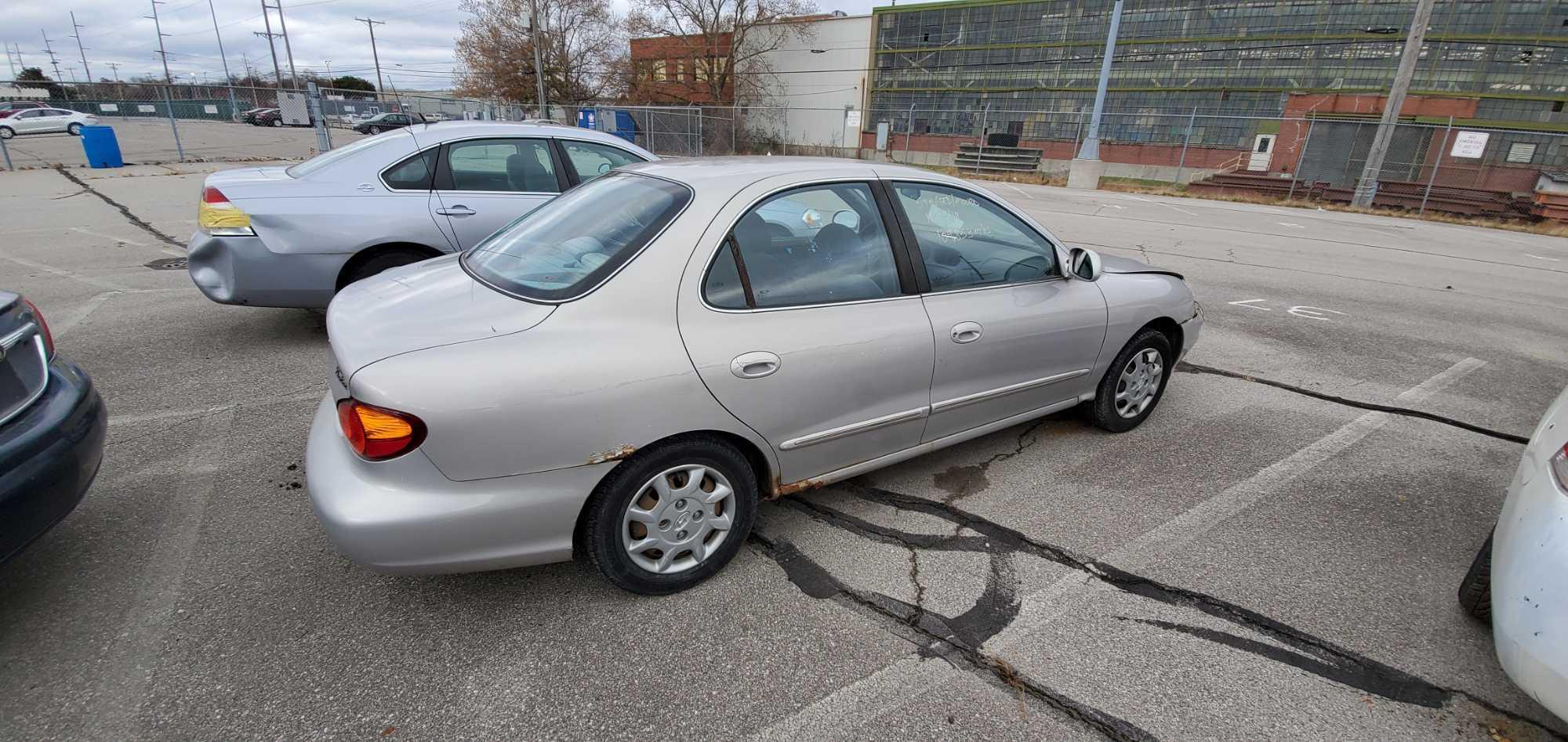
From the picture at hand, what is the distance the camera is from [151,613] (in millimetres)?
2473

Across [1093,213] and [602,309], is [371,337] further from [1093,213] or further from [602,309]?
[1093,213]

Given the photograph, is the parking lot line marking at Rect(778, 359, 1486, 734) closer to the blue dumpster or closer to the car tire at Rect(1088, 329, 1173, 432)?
the car tire at Rect(1088, 329, 1173, 432)

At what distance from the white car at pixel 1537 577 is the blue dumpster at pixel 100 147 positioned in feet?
78.3

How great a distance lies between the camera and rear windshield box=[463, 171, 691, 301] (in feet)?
8.26

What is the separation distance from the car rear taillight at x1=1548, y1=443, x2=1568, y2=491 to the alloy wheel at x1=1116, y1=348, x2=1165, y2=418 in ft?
6.34

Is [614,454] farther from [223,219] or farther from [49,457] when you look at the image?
[223,219]

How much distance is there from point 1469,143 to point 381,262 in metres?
28.7

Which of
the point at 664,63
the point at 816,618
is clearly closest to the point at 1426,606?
the point at 816,618

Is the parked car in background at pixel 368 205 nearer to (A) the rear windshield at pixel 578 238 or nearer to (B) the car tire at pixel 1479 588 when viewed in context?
(A) the rear windshield at pixel 578 238

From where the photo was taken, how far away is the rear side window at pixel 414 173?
5.07 meters

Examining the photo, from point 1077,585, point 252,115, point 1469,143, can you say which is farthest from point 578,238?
point 252,115

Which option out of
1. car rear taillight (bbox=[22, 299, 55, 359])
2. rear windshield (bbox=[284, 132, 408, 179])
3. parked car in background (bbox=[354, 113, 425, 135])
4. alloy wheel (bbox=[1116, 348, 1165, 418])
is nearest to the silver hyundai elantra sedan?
alloy wheel (bbox=[1116, 348, 1165, 418])

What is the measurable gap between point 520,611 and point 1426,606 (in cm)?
336

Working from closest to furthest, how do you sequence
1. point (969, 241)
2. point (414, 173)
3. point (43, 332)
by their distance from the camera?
point (43, 332) < point (969, 241) < point (414, 173)
